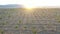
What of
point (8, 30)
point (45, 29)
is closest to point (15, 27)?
point (8, 30)

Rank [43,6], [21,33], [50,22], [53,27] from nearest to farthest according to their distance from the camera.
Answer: [21,33]
[53,27]
[50,22]
[43,6]

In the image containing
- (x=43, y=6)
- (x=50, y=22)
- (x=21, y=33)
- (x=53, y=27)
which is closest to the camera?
(x=21, y=33)

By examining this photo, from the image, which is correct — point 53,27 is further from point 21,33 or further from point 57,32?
point 21,33

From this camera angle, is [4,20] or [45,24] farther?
[4,20]

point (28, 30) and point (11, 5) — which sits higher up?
point (11, 5)

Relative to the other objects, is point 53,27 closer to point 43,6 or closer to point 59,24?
point 59,24

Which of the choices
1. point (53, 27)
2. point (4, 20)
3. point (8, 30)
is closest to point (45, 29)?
point (53, 27)

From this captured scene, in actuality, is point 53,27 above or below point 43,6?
below

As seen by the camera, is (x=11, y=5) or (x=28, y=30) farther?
(x=11, y=5)

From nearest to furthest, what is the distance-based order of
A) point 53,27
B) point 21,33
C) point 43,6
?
point 21,33
point 53,27
point 43,6
